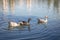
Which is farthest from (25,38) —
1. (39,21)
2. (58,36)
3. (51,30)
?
(39,21)

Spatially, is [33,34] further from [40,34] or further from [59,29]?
[59,29]

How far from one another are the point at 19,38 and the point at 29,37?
3.07 feet

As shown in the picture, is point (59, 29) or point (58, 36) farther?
point (59, 29)

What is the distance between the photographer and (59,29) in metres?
21.2

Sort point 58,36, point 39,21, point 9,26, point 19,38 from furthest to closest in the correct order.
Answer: point 39,21 < point 9,26 < point 58,36 < point 19,38

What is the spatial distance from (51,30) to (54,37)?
2866mm

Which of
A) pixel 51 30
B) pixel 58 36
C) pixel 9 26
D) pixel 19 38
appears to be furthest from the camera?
pixel 9 26

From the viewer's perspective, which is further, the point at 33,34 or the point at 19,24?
the point at 19,24

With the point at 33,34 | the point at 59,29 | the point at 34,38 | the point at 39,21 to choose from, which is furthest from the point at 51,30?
the point at 39,21

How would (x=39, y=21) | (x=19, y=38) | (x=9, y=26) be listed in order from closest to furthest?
(x=19, y=38) < (x=9, y=26) < (x=39, y=21)

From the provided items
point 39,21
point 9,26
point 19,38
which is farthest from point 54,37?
point 39,21

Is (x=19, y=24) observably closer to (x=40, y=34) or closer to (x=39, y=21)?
(x=39, y=21)

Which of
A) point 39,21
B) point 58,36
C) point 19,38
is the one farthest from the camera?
point 39,21

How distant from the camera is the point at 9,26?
73.5 ft
